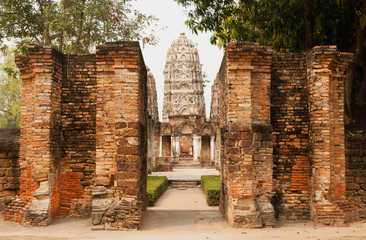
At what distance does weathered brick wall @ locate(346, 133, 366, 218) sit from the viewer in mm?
7922

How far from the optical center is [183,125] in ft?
103

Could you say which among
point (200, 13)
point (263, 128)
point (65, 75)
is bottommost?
point (263, 128)

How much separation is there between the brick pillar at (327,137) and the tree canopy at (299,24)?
2.19 metres

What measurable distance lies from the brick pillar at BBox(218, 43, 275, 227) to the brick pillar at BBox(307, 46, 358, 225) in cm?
100

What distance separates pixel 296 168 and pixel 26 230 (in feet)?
19.5

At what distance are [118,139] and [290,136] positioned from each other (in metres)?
3.92

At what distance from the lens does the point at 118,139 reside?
7090 millimetres

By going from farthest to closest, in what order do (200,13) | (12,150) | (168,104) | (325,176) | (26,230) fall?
(168,104) → (200,13) → (12,150) → (325,176) → (26,230)

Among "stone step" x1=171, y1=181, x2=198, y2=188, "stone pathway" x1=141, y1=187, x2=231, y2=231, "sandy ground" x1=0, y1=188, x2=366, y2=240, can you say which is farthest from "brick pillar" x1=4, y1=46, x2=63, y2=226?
"stone step" x1=171, y1=181, x2=198, y2=188

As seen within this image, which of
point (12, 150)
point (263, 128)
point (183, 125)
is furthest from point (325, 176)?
point (183, 125)

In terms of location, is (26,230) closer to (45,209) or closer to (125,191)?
(45,209)

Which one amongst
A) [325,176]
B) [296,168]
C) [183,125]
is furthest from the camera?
[183,125]

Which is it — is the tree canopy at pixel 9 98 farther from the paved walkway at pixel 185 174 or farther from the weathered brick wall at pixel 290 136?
the weathered brick wall at pixel 290 136

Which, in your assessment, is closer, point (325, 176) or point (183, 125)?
point (325, 176)
